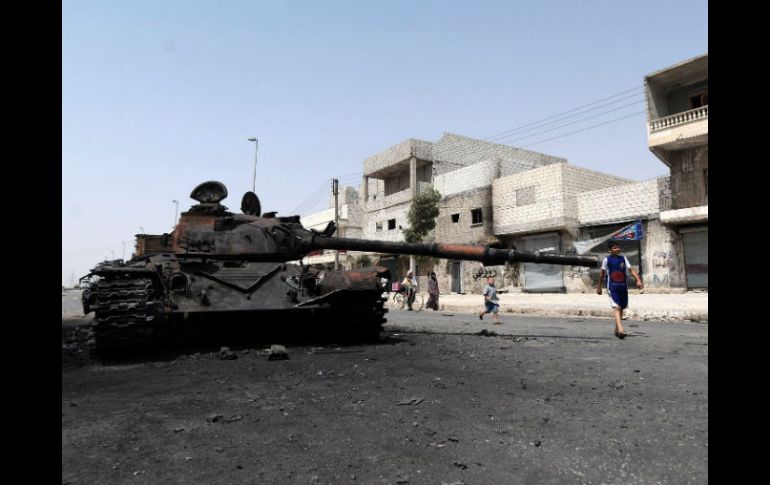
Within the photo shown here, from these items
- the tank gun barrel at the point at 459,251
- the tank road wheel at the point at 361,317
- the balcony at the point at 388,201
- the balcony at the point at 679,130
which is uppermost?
the balcony at the point at 679,130

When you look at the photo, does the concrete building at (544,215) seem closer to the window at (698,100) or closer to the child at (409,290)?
the window at (698,100)

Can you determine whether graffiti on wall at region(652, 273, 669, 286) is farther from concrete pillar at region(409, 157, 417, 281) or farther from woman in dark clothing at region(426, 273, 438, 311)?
concrete pillar at region(409, 157, 417, 281)

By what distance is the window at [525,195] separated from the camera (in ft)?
78.9

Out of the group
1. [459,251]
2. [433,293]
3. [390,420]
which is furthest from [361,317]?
[433,293]

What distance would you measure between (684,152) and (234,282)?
62.9ft

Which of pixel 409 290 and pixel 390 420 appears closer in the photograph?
pixel 390 420

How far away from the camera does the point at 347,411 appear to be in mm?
3580

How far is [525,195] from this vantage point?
24375 mm

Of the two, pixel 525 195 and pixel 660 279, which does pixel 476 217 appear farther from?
pixel 660 279

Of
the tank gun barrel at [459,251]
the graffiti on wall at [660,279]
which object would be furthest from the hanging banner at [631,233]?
the tank gun barrel at [459,251]

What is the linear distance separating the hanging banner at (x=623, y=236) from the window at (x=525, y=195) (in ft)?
11.7

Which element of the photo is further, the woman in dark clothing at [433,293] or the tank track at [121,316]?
the woman in dark clothing at [433,293]

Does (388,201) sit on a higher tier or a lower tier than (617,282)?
higher

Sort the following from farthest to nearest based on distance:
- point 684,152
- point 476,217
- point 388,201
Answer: point 388,201
point 476,217
point 684,152
